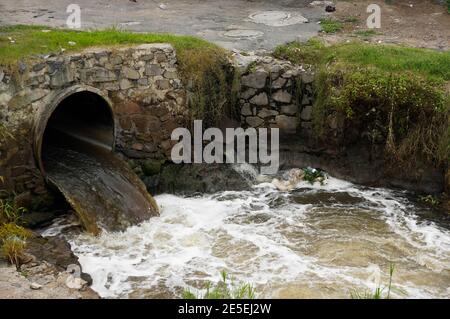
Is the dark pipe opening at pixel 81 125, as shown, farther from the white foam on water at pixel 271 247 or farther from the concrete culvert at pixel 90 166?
the white foam on water at pixel 271 247

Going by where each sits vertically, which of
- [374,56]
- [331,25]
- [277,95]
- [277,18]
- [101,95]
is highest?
[277,18]

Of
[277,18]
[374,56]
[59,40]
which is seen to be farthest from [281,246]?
[277,18]

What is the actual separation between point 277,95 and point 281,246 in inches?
127

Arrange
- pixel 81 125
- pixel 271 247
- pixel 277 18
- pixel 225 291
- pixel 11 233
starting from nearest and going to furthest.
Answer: pixel 225 291 < pixel 11 233 < pixel 271 247 < pixel 81 125 < pixel 277 18

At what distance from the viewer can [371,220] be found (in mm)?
8875

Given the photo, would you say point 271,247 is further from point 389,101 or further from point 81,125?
point 81,125

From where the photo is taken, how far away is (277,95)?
1035 cm

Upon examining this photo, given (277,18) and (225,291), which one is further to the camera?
(277,18)

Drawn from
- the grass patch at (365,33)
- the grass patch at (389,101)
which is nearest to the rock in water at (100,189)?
the grass patch at (389,101)

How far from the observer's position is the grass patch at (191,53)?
378 inches

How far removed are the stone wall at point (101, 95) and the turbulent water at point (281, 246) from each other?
1169 mm

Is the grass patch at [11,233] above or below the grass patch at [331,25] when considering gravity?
below

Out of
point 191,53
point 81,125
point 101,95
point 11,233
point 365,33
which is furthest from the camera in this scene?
point 365,33

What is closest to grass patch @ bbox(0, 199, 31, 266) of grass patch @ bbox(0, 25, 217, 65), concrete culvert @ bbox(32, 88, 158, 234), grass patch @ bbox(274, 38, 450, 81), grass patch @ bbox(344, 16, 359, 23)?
concrete culvert @ bbox(32, 88, 158, 234)
